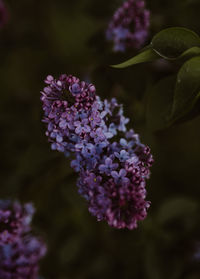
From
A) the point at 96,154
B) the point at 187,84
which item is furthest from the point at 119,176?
the point at 187,84

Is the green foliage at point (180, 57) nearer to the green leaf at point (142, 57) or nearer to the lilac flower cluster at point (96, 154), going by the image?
the green leaf at point (142, 57)

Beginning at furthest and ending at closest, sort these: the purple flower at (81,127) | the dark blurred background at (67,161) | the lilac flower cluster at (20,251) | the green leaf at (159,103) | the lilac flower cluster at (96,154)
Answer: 1. the dark blurred background at (67,161)
2. the lilac flower cluster at (20,251)
3. the green leaf at (159,103)
4. the purple flower at (81,127)
5. the lilac flower cluster at (96,154)

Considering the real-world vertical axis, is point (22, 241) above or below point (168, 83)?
below

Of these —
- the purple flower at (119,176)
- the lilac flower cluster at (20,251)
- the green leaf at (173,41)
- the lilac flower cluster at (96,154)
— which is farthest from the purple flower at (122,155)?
the lilac flower cluster at (20,251)

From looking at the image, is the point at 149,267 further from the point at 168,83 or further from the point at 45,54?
the point at 45,54

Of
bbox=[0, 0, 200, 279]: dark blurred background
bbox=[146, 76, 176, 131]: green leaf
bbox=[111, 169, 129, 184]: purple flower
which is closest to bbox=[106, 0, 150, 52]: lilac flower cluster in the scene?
bbox=[0, 0, 200, 279]: dark blurred background

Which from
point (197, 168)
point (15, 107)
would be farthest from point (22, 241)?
point (197, 168)

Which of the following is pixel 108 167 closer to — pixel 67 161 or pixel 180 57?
pixel 180 57
